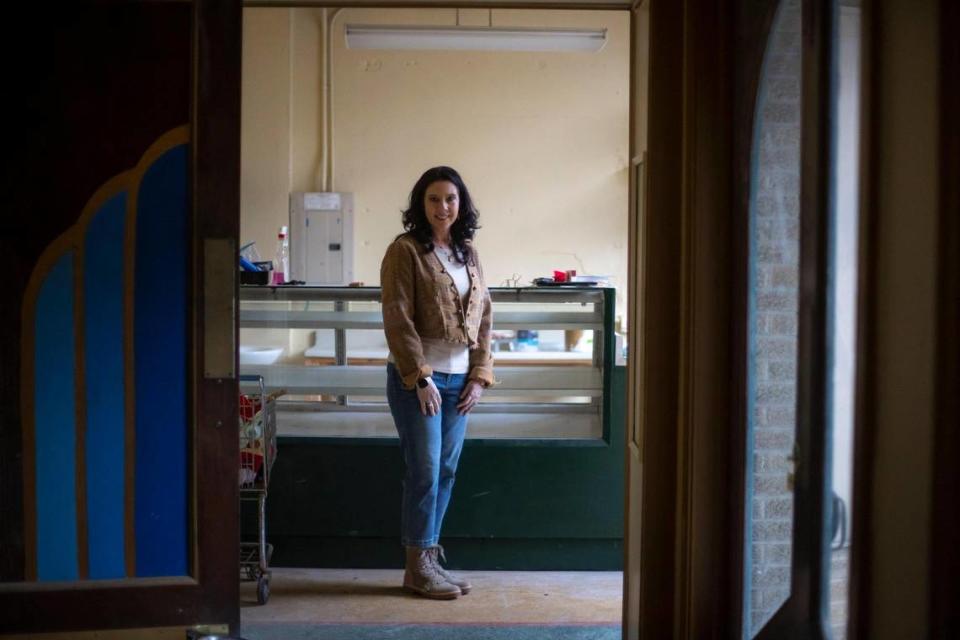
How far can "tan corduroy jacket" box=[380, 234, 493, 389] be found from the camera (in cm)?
312

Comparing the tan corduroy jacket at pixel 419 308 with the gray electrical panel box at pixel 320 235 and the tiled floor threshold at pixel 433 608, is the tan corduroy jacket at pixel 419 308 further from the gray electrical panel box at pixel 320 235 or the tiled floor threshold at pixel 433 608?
the gray electrical panel box at pixel 320 235

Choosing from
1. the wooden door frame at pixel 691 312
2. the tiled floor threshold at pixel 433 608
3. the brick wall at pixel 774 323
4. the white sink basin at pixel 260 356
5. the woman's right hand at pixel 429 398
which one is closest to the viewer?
the brick wall at pixel 774 323

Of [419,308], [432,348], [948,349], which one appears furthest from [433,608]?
[948,349]

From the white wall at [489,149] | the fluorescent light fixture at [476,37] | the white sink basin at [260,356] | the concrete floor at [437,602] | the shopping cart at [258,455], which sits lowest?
the concrete floor at [437,602]

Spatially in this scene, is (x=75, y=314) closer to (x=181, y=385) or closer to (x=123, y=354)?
(x=123, y=354)

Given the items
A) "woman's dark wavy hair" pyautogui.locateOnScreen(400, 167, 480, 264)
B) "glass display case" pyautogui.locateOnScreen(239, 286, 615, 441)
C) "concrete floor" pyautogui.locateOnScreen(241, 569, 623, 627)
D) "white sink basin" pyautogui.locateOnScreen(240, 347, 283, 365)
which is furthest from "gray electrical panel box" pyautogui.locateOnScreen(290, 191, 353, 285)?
"woman's dark wavy hair" pyautogui.locateOnScreen(400, 167, 480, 264)

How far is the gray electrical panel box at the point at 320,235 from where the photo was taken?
664 cm

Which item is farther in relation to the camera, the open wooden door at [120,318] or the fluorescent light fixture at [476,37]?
the fluorescent light fixture at [476,37]

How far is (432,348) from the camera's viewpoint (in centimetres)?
322

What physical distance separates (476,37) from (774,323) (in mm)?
3783

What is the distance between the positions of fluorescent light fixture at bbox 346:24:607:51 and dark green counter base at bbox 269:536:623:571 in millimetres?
2950

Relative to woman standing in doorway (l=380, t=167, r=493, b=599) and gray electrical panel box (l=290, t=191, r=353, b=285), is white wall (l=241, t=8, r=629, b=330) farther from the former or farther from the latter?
woman standing in doorway (l=380, t=167, r=493, b=599)

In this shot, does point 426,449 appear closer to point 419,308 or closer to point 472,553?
point 419,308

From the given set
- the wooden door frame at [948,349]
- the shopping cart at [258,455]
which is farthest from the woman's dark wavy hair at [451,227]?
the wooden door frame at [948,349]
